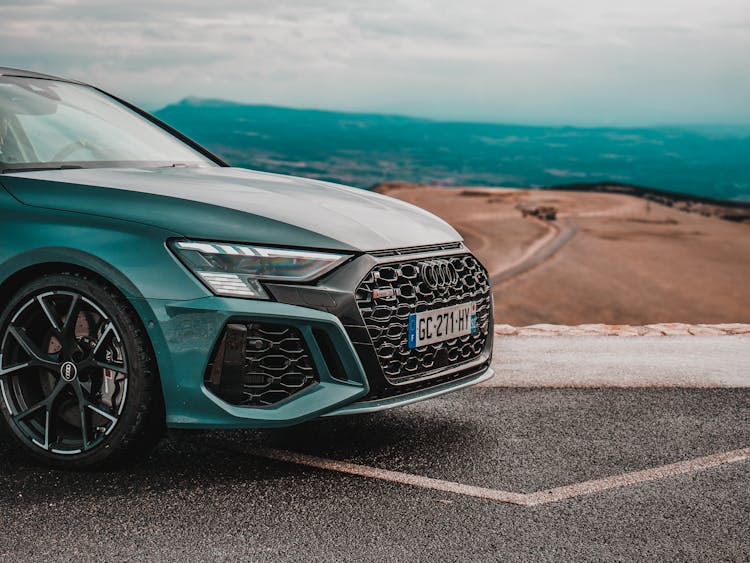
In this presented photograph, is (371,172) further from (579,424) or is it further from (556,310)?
(579,424)

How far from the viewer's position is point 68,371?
3.91m

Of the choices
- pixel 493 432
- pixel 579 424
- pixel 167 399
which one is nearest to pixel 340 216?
pixel 167 399

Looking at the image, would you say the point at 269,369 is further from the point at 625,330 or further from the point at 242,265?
the point at 625,330

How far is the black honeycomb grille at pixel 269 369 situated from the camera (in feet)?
12.0

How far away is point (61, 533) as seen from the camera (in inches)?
131

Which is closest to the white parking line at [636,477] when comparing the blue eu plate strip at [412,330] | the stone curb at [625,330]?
the blue eu plate strip at [412,330]

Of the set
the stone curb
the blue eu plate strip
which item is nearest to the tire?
the blue eu plate strip

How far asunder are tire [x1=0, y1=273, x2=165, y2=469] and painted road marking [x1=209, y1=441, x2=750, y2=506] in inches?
25.2

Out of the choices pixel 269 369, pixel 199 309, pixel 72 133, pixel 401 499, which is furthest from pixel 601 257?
pixel 199 309

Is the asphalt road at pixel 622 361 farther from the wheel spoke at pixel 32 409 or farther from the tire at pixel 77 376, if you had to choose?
the wheel spoke at pixel 32 409

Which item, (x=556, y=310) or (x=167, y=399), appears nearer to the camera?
(x=167, y=399)

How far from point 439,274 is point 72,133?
2178 millimetres

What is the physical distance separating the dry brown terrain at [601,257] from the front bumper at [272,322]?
41338mm

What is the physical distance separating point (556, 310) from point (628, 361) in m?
44.5
